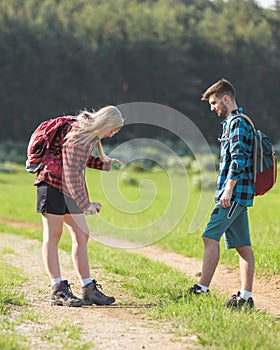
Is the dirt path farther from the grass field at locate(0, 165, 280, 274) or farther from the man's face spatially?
A: the grass field at locate(0, 165, 280, 274)

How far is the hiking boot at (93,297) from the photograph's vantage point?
6.96 m

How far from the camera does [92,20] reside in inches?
2618

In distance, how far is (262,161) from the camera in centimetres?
670

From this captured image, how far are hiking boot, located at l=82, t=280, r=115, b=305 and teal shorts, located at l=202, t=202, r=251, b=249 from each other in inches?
45.4

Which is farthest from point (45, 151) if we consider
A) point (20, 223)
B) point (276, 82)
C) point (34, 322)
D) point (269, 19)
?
point (269, 19)

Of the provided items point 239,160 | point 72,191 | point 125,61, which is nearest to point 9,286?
point 72,191

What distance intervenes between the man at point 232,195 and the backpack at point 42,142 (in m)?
1.47

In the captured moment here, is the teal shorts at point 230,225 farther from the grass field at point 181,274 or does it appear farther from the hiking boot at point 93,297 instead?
the hiking boot at point 93,297

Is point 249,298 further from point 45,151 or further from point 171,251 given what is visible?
point 171,251

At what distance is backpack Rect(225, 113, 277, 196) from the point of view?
6676 mm

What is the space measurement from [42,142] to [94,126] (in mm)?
565

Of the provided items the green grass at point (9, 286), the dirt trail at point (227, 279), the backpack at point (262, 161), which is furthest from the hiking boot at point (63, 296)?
the backpack at point (262, 161)

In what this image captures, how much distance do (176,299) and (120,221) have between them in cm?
1078

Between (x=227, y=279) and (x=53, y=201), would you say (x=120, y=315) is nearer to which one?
(x=53, y=201)
